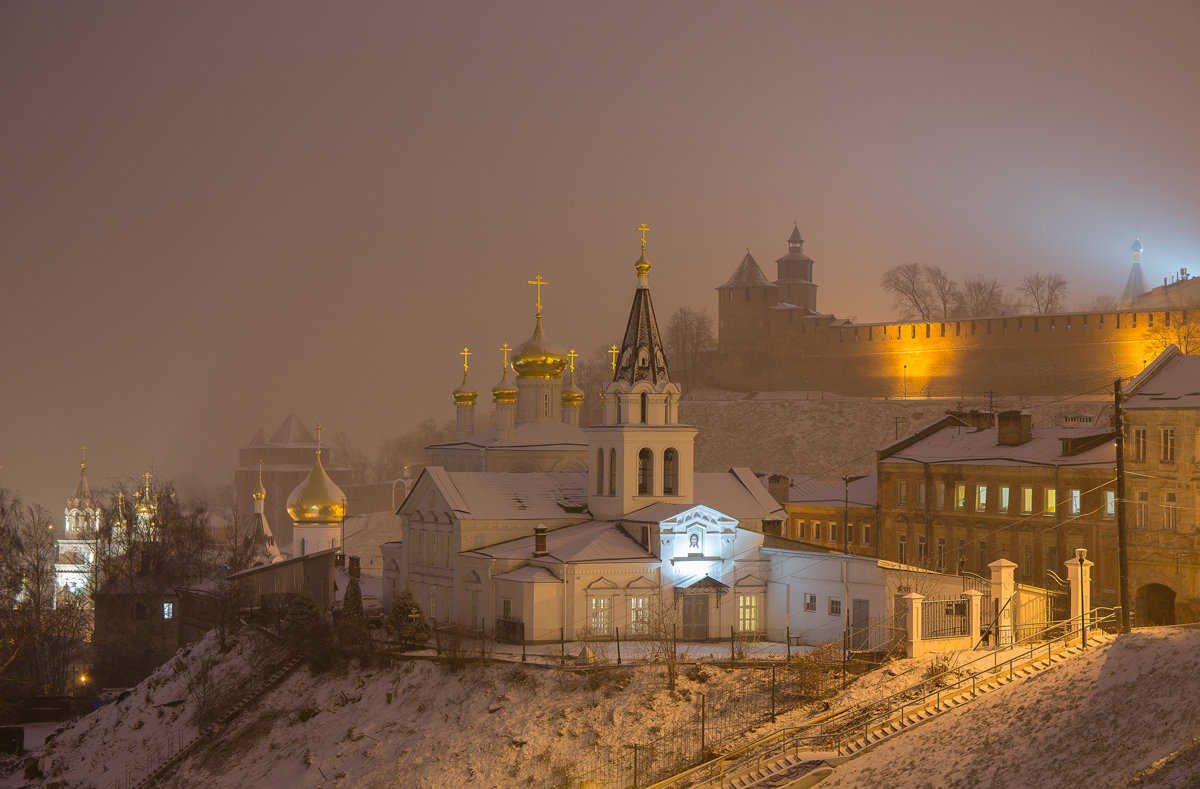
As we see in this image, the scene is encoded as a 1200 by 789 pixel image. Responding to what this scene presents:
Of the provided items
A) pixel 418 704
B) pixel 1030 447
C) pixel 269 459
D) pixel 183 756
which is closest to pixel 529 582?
pixel 418 704

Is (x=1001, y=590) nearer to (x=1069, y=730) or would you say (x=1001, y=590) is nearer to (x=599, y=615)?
(x=1069, y=730)

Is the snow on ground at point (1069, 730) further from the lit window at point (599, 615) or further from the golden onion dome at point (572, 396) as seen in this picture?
the golden onion dome at point (572, 396)

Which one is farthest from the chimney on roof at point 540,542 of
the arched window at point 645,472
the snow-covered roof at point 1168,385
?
the snow-covered roof at point 1168,385

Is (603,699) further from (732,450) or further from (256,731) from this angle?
(732,450)

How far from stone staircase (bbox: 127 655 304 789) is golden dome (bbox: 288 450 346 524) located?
22.9 metres

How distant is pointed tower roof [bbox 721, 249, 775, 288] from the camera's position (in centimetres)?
9319

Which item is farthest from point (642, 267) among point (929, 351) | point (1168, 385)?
point (929, 351)

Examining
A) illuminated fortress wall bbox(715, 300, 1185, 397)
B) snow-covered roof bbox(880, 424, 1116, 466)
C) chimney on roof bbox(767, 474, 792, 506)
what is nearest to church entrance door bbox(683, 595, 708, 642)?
snow-covered roof bbox(880, 424, 1116, 466)

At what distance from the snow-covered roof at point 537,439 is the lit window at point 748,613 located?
429 inches

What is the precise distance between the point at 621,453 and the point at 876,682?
1250 cm

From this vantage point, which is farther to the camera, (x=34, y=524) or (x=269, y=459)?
(x=269, y=459)

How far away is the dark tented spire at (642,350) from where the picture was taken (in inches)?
1515

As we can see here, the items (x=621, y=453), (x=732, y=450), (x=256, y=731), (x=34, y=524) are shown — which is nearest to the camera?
(x=256, y=731)

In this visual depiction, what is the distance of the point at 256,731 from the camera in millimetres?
33469
